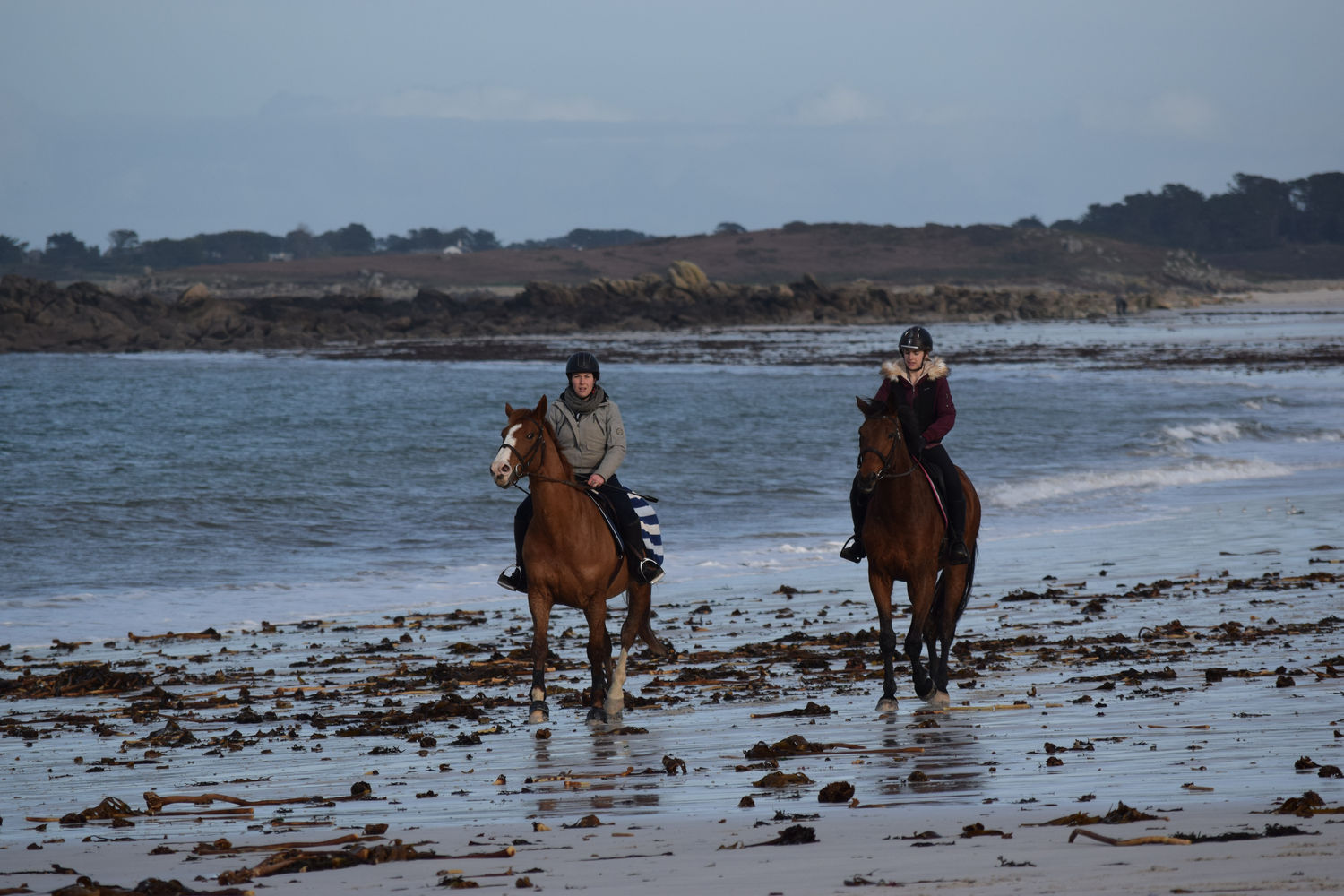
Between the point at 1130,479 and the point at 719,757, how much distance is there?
18926mm

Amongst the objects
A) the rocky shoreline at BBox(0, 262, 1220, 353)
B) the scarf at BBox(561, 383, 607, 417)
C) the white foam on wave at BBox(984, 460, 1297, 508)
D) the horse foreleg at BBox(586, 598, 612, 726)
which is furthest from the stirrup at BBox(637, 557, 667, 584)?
the rocky shoreline at BBox(0, 262, 1220, 353)

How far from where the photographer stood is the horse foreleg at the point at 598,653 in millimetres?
9016

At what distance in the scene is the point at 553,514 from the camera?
8.92 m

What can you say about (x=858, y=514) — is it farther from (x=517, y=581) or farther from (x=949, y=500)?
(x=517, y=581)

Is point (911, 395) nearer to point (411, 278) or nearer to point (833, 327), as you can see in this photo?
point (833, 327)

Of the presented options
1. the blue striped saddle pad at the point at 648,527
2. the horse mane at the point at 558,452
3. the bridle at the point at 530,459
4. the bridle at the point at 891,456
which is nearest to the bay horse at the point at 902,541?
the bridle at the point at 891,456

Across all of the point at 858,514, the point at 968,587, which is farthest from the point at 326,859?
the point at 968,587

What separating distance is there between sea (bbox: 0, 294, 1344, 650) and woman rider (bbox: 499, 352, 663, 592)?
211 inches

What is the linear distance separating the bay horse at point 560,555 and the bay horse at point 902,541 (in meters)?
1.78

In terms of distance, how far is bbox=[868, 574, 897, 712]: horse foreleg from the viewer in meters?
8.77

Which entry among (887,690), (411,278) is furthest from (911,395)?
(411,278)

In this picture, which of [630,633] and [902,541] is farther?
[630,633]

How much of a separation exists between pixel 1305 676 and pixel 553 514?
15.8 feet

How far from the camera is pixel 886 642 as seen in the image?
9.01 meters
